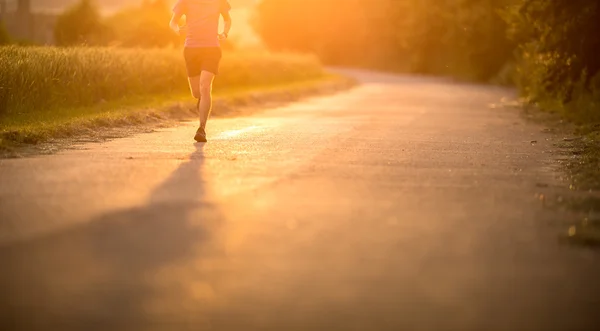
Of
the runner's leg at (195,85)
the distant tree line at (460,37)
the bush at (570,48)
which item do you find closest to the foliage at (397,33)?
the distant tree line at (460,37)

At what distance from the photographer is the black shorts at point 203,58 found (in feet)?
45.1

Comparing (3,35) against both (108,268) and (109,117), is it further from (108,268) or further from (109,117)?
(108,268)

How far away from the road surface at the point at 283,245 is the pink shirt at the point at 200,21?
2.19 metres

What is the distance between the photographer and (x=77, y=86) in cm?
2084

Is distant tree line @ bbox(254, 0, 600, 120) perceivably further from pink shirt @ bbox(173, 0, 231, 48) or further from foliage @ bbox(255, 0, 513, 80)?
pink shirt @ bbox(173, 0, 231, 48)

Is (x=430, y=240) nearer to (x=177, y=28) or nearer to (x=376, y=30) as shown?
(x=177, y=28)

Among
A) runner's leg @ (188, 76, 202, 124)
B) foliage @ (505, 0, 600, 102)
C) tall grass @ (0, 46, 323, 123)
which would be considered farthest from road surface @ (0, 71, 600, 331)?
foliage @ (505, 0, 600, 102)

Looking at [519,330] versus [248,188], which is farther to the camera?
[248,188]

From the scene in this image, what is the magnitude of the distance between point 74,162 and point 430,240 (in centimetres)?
521

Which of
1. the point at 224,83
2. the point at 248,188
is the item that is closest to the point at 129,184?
the point at 248,188

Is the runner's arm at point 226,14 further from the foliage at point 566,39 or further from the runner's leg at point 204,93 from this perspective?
the foliage at point 566,39

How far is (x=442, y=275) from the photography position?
5871 millimetres

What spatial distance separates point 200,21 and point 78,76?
7.82 metres

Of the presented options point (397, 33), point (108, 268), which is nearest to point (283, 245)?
point (108, 268)
